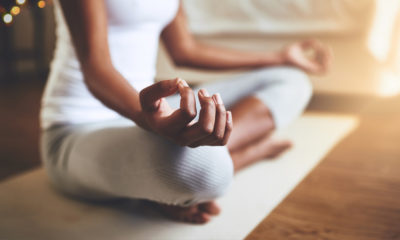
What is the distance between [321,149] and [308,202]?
0.40m

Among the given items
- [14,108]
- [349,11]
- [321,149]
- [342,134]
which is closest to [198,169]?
[321,149]

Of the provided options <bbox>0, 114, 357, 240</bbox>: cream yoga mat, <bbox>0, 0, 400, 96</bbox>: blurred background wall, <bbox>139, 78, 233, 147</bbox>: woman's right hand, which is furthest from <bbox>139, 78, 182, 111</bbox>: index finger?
<bbox>0, 0, 400, 96</bbox>: blurred background wall

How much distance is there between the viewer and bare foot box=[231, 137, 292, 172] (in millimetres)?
960

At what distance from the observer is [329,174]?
0.95m

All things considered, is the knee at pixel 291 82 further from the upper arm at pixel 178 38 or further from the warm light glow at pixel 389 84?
the warm light glow at pixel 389 84

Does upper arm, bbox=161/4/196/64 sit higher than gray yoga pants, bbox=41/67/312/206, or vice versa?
upper arm, bbox=161/4/196/64

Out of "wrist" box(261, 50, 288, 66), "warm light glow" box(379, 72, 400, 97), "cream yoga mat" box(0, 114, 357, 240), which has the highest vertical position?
"warm light glow" box(379, 72, 400, 97)

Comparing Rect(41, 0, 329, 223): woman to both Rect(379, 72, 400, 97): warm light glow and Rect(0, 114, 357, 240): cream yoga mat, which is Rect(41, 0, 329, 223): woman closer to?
Rect(0, 114, 357, 240): cream yoga mat

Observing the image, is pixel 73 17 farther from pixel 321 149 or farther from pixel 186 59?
pixel 321 149

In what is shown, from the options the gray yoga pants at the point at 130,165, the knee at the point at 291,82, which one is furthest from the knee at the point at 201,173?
the knee at the point at 291,82

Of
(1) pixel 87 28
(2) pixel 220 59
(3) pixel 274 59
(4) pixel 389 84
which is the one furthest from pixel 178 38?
(4) pixel 389 84

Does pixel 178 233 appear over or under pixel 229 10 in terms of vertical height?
under

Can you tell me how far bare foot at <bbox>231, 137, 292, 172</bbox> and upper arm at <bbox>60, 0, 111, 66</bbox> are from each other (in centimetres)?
42

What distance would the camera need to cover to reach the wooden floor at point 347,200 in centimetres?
68
